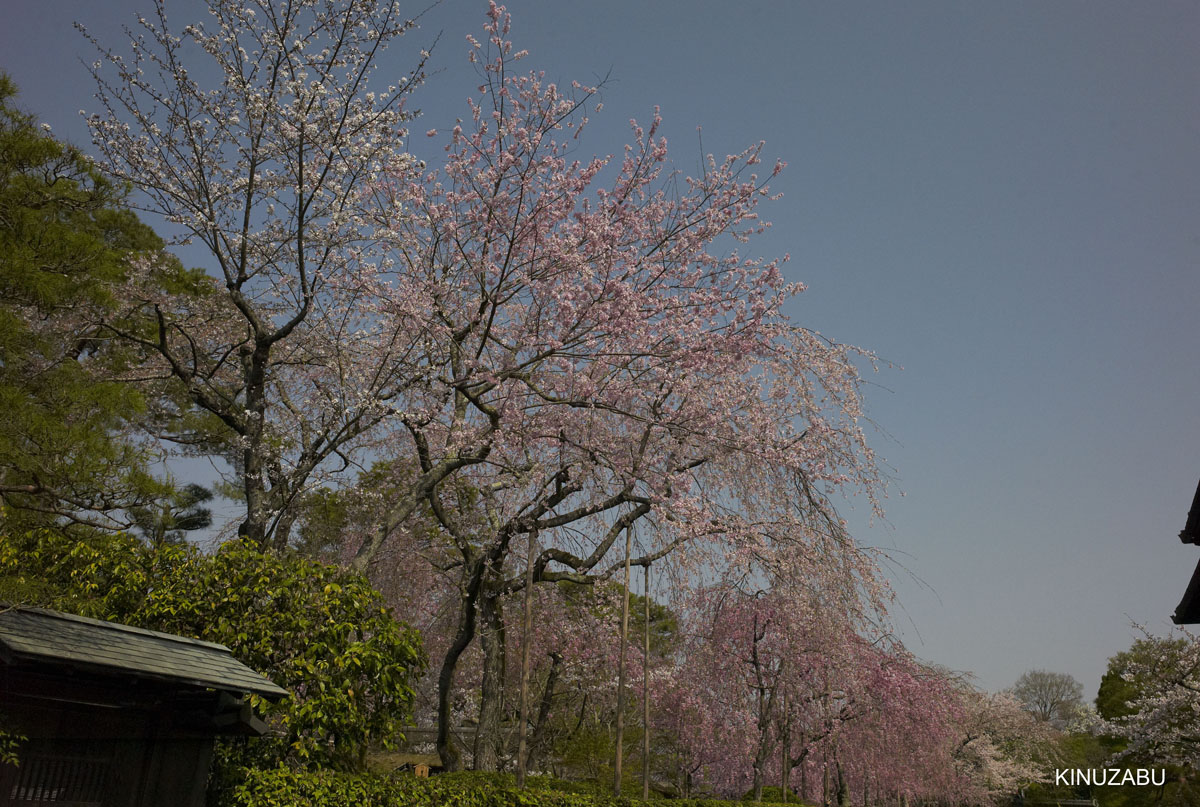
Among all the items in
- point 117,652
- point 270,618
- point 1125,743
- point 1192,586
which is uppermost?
point 1192,586

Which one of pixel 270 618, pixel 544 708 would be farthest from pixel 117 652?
pixel 544 708

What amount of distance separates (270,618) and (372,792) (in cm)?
200

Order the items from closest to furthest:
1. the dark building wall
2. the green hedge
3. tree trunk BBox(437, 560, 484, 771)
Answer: the dark building wall
the green hedge
tree trunk BBox(437, 560, 484, 771)

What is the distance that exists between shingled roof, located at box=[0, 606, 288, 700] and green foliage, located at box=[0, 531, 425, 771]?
85 cm

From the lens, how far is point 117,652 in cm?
570

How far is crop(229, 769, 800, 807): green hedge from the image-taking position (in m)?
6.91

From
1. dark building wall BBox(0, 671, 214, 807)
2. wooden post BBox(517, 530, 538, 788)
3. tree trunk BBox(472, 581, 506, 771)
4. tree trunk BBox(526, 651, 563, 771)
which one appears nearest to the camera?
dark building wall BBox(0, 671, 214, 807)

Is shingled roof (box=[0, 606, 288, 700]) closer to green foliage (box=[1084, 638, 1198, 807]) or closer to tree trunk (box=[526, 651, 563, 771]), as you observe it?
tree trunk (box=[526, 651, 563, 771])

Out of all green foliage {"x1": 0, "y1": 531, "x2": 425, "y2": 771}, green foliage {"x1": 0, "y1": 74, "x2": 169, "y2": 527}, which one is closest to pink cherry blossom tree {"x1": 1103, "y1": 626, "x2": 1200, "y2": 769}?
green foliage {"x1": 0, "y1": 531, "x2": 425, "y2": 771}

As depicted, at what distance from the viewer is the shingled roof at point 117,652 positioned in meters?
5.05

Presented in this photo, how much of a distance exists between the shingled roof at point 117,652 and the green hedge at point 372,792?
2.90ft

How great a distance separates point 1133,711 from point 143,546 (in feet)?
127

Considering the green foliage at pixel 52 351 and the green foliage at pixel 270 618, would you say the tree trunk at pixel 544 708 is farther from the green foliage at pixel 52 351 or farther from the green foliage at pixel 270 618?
the green foliage at pixel 52 351

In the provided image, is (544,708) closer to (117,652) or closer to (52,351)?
(52,351)
